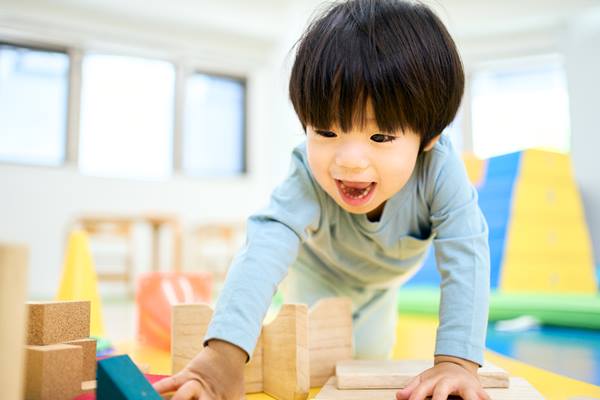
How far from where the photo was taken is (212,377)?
0.54m

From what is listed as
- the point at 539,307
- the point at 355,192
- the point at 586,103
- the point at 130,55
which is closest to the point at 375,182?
the point at 355,192

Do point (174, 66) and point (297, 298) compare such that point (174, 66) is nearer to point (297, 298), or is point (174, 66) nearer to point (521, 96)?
point (521, 96)

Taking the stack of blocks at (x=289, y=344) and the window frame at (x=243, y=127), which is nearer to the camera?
the stack of blocks at (x=289, y=344)

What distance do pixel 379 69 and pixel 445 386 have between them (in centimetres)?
34

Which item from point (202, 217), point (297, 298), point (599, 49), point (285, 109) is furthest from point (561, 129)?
point (297, 298)

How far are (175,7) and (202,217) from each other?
165 cm

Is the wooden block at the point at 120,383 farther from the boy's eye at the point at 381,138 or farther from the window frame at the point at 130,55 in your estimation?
the window frame at the point at 130,55

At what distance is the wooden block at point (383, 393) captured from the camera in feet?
2.00

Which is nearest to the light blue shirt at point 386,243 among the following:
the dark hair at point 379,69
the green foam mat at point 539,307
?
the dark hair at point 379,69

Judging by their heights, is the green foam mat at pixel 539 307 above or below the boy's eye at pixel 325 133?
below

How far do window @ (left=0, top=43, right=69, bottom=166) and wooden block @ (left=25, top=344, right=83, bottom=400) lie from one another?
152 inches

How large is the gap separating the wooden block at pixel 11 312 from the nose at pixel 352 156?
371 millimetres

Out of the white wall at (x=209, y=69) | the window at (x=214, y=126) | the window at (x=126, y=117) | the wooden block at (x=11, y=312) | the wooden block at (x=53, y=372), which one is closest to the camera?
the wooden block at (x=11, y=312)

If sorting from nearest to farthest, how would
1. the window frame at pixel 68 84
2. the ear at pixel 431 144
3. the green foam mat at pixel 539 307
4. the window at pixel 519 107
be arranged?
the ear at pixel 431 144 < the green foam mat at pixel 539 307 < the window frame at pixel 68 84 < the window at pixel 519 107
